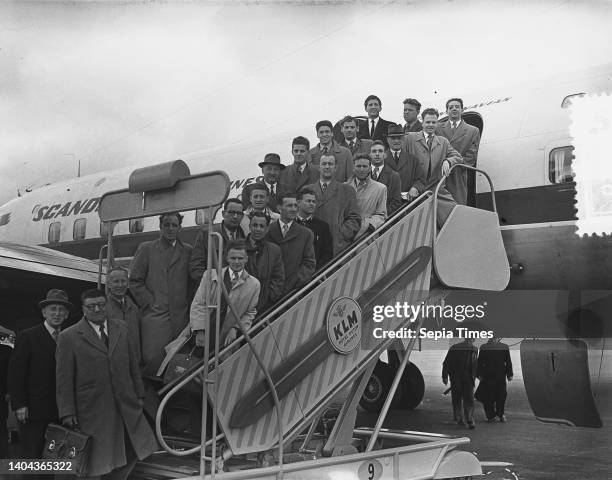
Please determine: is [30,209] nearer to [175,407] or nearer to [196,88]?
[196,88]

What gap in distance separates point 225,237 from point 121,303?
78cm

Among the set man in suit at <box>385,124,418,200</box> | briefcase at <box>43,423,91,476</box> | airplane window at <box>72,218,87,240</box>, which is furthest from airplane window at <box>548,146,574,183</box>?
airplane window at <box>72,218,87,240</box>

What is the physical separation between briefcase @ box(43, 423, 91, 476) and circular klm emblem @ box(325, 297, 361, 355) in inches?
57.7

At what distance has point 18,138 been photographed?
17.2 feet

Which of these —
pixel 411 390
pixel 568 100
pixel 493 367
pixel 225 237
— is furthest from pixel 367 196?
pixel 411 390

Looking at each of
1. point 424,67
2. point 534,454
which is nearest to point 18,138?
point 424,67

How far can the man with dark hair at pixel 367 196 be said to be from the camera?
5004 mm

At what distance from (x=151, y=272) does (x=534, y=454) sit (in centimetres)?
425

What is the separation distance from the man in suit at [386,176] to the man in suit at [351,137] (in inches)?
22.7

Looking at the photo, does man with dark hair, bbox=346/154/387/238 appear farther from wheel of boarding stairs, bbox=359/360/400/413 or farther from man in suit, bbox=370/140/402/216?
wheel of boarding stairs, bbox=359/360/400/413

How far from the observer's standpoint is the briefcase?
379 centimetres

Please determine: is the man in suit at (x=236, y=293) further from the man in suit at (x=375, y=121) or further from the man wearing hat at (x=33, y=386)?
the man in suit at (x=375, y=121)

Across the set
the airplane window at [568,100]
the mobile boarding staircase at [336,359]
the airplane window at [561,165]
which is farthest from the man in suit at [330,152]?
the airplane window at [568,100]

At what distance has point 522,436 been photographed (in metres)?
7.55
